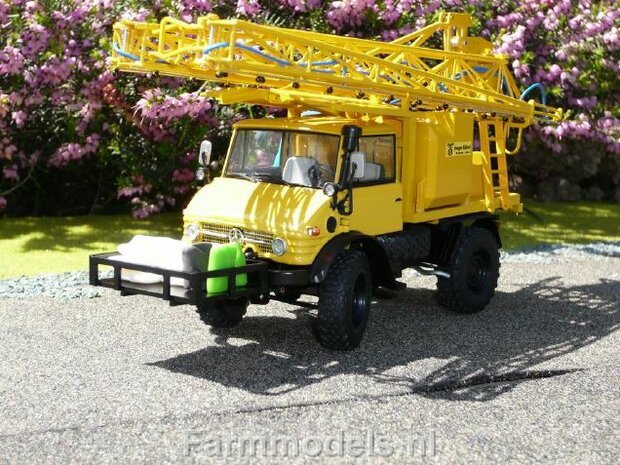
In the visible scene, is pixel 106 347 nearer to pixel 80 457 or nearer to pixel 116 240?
pixel 80 457

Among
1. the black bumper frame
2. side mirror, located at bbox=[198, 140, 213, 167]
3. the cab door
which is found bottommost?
the black bumper frame

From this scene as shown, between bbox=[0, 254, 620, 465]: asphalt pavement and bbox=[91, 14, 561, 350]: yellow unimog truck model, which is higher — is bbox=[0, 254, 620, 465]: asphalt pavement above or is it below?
below

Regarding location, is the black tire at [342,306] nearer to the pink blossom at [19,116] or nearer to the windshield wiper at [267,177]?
the windshield wiper at [267,177]

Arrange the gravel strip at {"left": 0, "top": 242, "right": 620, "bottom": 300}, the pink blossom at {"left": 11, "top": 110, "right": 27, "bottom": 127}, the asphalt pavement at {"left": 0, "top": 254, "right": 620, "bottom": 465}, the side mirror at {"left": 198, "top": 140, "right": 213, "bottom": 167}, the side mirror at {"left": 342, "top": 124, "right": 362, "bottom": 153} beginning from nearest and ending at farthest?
1. the asphalt pavement at {"left": 0, "top": 254, "right": 620, "bottom": 465}
2. the side mirror at {"left": 342, "top": 124, "right": 362, "bottom": 153}
3. the side mirror at {"left": 198, "top": 140, "right": 213, "bottom": 167}
4. the gravel strip at {"left": 0, "top": 242, "right": 620, "bottom": 300}
5. the pink blossom at {"left": 11, "top": 110, "right": 27, "bottom": 127}

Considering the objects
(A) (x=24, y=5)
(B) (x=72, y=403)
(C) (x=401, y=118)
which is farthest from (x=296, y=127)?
(A) (x=24, y=5)

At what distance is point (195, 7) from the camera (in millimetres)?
14453

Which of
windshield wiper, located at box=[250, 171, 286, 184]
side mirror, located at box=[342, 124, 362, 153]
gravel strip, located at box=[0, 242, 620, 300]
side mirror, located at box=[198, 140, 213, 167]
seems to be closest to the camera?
side mirror, located at box=[342, 124, 362, 153]

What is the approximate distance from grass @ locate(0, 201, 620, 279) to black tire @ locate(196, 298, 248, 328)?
4.01 m

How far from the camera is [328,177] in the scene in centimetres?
889

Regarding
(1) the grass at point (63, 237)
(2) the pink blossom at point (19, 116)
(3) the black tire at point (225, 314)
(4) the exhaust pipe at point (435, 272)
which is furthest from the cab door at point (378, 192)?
(2) the pink blossom at point (19, 116)

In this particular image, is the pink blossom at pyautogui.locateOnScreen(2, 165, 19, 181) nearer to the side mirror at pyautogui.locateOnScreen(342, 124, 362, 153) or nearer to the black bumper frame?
the black bumper frame

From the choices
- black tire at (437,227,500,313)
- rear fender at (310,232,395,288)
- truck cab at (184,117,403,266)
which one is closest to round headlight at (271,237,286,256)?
Answer: truck cab at (184,117,403,266)

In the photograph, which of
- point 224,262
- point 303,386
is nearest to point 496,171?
point 224,262

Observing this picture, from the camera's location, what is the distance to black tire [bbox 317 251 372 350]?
27.8 feet
